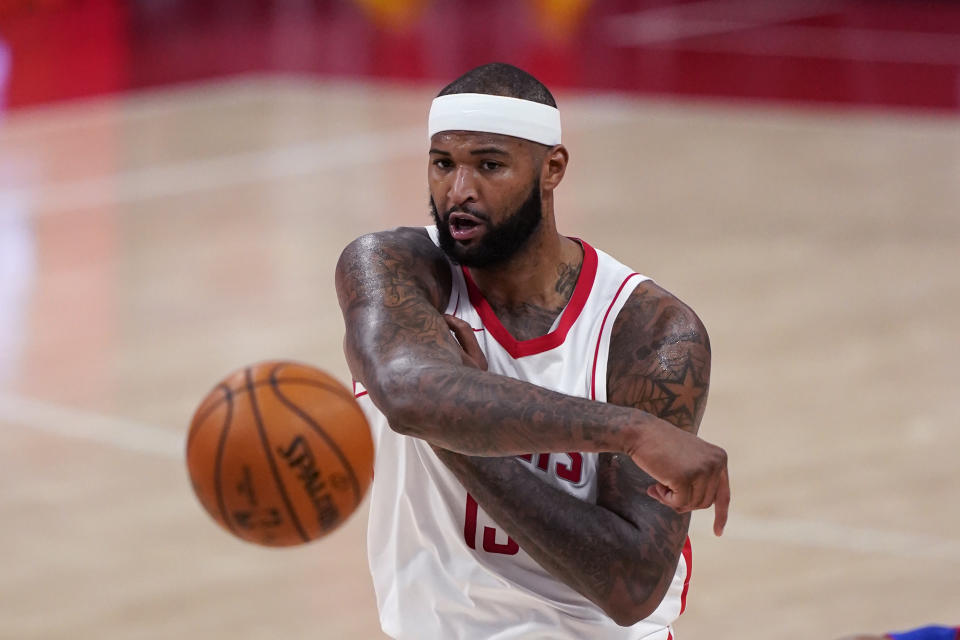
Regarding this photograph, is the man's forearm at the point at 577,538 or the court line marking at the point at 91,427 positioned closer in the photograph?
the man's forearm at the point at 577,538

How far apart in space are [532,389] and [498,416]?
0.30 feet

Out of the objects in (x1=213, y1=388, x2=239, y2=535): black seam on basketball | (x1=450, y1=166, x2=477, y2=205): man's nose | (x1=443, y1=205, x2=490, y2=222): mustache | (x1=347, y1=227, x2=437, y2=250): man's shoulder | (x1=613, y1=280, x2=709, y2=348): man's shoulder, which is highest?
(x1=450, y1=166, x2=477, y2=205): man's nose

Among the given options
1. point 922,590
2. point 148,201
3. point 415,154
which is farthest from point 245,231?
point 922,590

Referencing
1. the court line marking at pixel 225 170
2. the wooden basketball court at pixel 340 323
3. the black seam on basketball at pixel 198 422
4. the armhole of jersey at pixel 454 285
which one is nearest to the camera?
the armhole of jersey at pixel 454 285

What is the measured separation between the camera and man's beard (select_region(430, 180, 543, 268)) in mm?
3473

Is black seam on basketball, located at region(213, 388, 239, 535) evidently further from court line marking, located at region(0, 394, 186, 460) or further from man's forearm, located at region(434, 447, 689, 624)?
court line marking, located at region(0, 394, 186, 460)

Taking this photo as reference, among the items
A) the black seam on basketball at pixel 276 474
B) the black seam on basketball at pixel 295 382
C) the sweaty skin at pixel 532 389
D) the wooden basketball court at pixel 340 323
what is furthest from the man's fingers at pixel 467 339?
the wooden basketball court at pixel 340 323

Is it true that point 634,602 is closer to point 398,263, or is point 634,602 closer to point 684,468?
point 684,468

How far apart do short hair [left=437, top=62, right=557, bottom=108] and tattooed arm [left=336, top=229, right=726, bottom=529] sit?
0.52 meters

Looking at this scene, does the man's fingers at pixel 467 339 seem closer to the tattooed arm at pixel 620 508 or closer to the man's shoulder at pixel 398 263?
the tattooed arm at pixel 620 508

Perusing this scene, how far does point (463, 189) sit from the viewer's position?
3.40 meters

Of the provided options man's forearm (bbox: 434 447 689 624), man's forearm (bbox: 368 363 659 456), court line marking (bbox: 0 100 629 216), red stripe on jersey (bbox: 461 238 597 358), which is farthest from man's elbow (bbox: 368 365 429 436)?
court line marking (bbox: 0 100 629 216)

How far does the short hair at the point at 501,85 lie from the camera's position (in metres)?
3.52

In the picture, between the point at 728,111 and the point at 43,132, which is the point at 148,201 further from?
the point at 728,111
